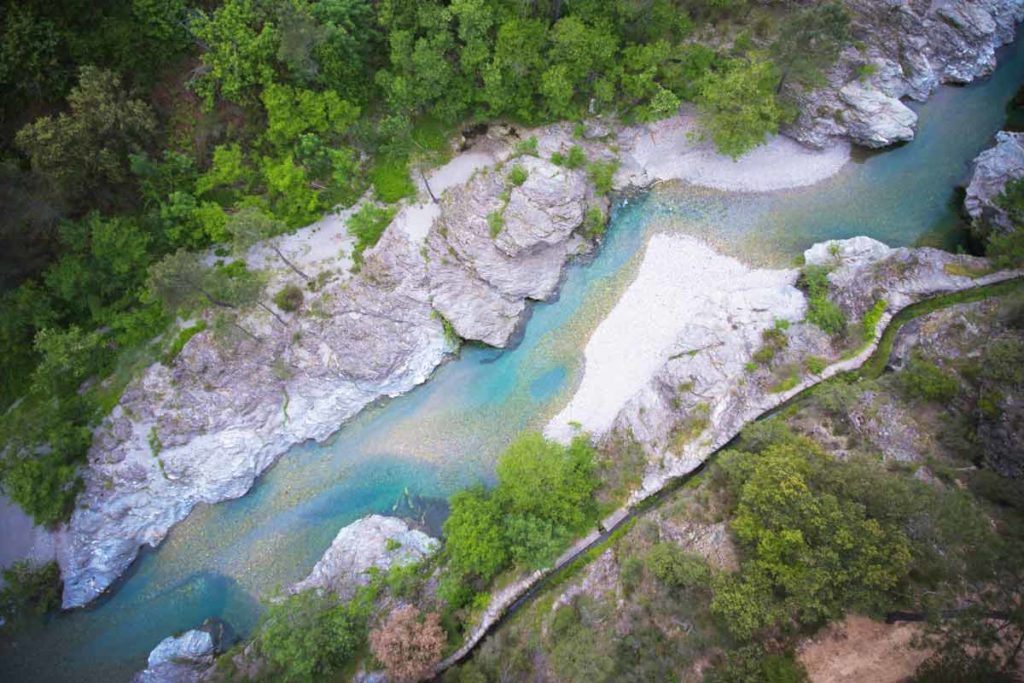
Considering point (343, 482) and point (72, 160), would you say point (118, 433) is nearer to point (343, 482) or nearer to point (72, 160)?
point (343, 482)

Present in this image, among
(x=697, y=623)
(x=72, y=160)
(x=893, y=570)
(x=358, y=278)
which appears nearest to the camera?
(x=893, y=570)

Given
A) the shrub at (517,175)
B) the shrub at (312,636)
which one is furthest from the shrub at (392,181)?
the shrub at (312,636)

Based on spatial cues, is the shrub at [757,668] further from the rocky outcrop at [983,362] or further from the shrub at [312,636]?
the shrub at [312,636]

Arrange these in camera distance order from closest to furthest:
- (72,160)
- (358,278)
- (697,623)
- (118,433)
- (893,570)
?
(893,570) < (697,623) < (72,160) < (118,433) < (358,278)

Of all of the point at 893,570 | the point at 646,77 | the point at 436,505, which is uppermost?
the point at 646,77

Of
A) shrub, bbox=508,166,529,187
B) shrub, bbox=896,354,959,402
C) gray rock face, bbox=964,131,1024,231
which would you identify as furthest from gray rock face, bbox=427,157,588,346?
gray rock face, bbox=964,131,1024,231

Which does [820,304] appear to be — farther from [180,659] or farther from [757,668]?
[180,659]

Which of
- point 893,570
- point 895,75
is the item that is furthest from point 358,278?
point 895,75

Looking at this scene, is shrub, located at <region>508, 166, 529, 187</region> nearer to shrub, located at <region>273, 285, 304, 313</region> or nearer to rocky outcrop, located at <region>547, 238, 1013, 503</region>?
rocky outcrop, located at <region>547, 238, 1013, 503</region>
